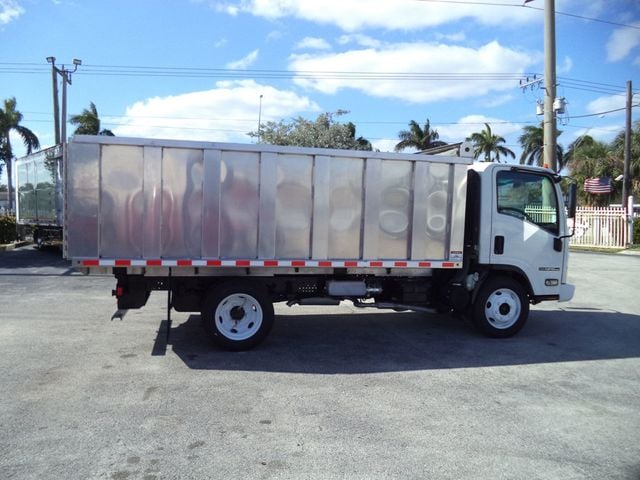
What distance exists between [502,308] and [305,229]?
3.33m

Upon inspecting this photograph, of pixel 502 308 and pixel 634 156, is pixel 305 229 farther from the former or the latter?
pixel 634 156

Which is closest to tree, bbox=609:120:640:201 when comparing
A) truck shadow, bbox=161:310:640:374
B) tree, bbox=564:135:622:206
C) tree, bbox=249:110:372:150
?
tree, bbox=564:135:622:206

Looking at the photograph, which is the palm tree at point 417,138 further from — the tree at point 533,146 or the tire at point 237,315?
the tire at point 237,315

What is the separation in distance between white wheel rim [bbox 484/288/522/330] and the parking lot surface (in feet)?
0.97

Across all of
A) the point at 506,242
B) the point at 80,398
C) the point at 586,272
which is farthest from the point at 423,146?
the point at 80,398

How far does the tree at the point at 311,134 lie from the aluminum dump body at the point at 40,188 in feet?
42.4

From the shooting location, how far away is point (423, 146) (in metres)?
46.6

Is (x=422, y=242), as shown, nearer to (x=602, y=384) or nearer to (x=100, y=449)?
(x=602, y=384)

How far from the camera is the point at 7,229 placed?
69.0 ft

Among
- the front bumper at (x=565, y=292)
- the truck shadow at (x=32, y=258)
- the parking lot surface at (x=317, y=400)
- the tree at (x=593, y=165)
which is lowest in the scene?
the parking lot surface at (x=317, y=400)

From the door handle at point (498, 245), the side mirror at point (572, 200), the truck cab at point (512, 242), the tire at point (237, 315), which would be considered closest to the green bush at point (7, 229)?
the tire at point (237, 315)

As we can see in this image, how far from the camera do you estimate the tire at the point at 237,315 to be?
266 inches

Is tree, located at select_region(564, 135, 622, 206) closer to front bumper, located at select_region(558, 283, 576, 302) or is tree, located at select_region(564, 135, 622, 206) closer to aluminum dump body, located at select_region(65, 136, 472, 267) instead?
front bumper, located at select_region(558, 283, 576, 302)

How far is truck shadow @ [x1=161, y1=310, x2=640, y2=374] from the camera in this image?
255 inches
